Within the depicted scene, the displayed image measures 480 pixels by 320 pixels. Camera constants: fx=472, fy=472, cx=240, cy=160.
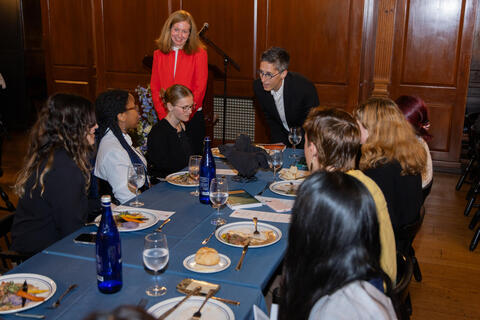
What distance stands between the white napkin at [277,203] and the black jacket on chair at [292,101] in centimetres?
162

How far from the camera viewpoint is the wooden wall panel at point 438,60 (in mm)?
5547

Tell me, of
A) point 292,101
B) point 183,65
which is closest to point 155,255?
point 292,101

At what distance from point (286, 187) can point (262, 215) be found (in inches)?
19.2

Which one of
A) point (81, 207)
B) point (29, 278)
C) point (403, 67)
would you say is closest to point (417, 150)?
point (81, 207)

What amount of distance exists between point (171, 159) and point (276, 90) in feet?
3.90

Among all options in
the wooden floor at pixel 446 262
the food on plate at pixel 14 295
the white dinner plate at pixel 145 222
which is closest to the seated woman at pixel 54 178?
the white dinner plate at pixel 145 222

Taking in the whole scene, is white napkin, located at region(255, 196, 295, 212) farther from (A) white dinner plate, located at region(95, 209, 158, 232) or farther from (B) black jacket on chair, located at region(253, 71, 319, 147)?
(B) black jacket on chair, located at region(253, 71, 319, 147)

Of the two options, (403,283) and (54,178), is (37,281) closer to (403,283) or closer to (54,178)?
(54,178)

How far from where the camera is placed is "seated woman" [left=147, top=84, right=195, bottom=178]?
3262 mm

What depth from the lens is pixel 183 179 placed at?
9.08ft

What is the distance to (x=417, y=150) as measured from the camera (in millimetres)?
2328

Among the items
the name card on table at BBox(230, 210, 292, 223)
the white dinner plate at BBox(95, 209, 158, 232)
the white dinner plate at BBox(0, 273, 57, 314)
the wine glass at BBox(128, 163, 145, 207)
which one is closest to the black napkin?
the name card on table at BBox(230, 210, 292, 223)

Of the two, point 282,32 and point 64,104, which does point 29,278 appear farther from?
A: point 282,32

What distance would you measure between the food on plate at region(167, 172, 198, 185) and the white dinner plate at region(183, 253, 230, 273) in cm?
99
